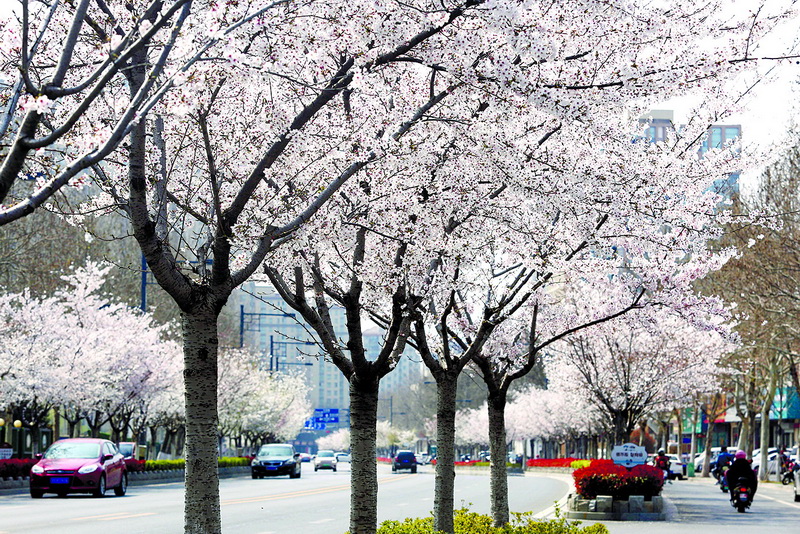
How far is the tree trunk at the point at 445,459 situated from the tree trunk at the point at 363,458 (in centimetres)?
147

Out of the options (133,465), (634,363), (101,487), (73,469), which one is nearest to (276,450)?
(133,465)

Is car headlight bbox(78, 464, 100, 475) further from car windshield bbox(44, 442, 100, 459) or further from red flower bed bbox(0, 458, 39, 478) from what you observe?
red flower bed bbox(0, 458, 39, 478)

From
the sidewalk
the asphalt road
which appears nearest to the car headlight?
the asphalt road

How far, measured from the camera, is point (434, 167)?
1029 cm

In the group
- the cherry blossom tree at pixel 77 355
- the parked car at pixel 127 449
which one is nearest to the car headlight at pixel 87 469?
the cherry blossom tree at pixel 77 355

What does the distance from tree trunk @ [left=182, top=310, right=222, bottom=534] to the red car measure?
69.9 ft

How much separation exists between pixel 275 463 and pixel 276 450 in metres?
1.25

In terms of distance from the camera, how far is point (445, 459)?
12477mm

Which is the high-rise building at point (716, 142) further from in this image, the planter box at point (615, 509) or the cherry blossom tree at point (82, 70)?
the cherry blossom tree at point (82, 70)

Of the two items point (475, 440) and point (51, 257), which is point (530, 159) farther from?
point (475, 440)

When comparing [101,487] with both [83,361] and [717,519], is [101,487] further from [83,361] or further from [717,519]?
[717,519]

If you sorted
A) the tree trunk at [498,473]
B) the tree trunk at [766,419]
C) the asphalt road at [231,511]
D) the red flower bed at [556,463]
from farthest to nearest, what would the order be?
the red flower bed at [556,463]
the tree trunk at [766,419]
the asphalt road at [231,511]
the tree trunk at [498,473]

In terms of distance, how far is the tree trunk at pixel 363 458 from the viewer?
33.3ft

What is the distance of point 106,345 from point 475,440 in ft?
235
